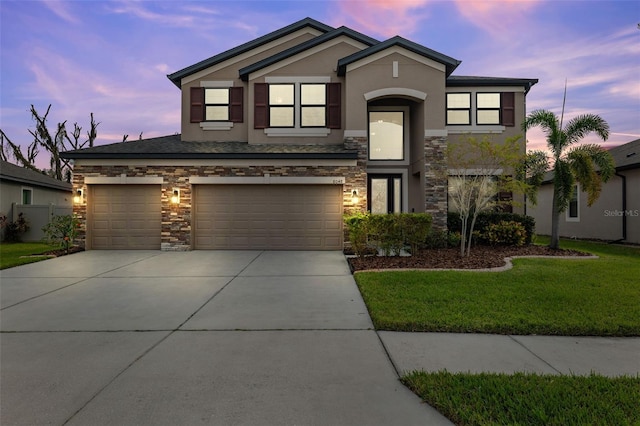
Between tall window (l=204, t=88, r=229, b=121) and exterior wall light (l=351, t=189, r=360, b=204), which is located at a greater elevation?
tall window (l=204, t=88, r=229, b=121)

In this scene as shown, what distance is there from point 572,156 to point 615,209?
609 centimetres

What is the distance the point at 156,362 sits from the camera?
134 inches

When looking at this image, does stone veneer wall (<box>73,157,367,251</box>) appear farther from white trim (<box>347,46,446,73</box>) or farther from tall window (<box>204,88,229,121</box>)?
white trim (<box>347,46,446,73</box>)

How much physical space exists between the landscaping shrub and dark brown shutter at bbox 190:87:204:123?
8.86 m

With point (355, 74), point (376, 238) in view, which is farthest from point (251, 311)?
point (355, 74)

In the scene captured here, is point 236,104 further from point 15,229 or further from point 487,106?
point 15,229

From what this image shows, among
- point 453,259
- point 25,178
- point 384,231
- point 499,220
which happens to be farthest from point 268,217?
point 25,178

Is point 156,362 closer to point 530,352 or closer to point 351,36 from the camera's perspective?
point 530,352

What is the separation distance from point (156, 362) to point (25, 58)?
2281 cm

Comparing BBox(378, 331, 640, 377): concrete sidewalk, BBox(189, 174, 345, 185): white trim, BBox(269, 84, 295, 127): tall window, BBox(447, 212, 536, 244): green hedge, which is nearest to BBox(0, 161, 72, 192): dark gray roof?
BBox(189, 174, 345, 185): white trim

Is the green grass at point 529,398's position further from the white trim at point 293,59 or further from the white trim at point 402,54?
the white trim at point 293,59

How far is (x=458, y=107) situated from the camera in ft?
44.1

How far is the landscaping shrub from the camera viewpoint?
359 inches

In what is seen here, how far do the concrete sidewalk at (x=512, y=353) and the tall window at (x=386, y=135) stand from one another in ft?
34.2
